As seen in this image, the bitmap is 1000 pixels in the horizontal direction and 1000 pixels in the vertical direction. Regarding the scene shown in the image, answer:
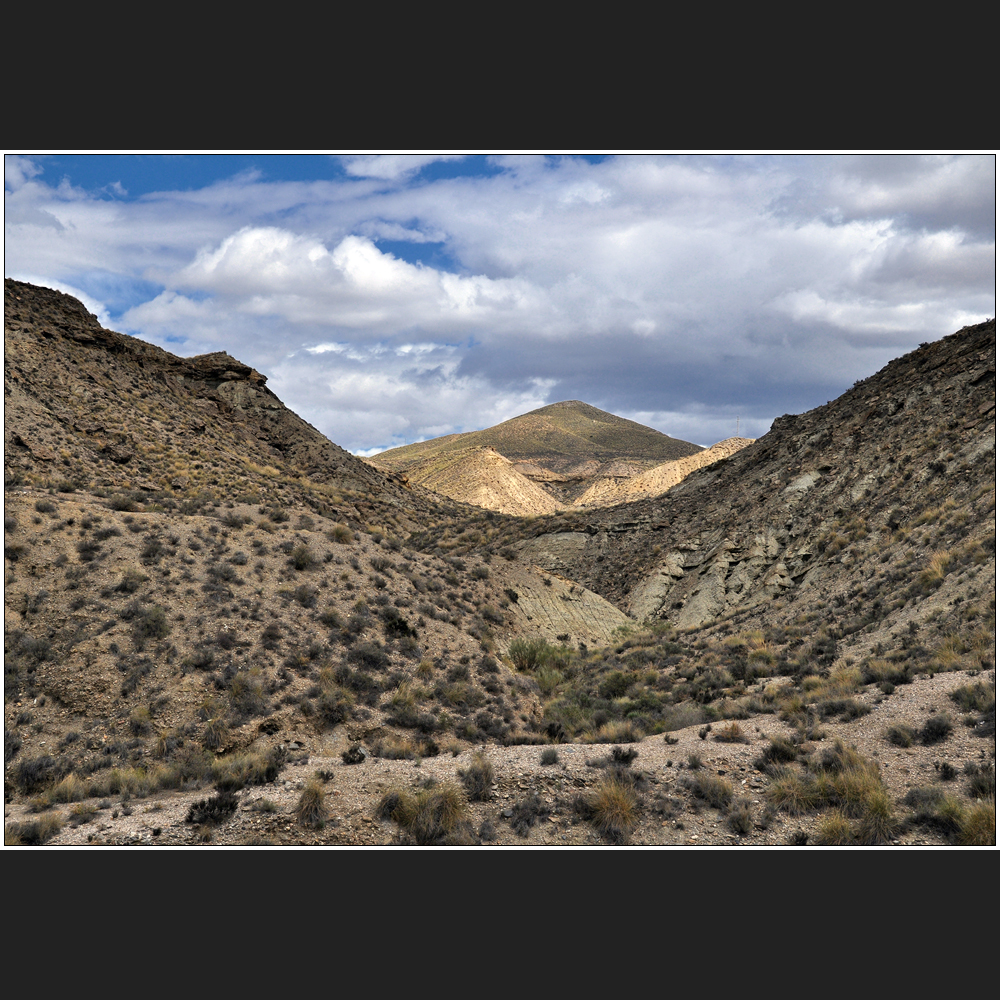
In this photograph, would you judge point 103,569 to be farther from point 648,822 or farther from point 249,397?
point 249,397

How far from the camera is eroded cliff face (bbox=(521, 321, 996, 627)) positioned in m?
22.8

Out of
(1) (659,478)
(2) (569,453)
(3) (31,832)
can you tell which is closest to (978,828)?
(3) (31,832)

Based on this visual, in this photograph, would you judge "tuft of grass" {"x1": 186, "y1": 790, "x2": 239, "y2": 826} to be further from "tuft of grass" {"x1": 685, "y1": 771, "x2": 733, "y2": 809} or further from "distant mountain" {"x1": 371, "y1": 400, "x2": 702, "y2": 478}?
"distant mountain" {"x1": 371, "y1": 400, "x2": 702, "y2": 478}

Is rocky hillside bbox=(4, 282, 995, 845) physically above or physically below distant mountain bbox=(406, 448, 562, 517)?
below

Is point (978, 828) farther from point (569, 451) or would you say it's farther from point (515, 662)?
point (569, 451)

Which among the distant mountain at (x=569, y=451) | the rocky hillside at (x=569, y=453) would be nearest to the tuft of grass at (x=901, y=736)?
the rocky hillside at (x=569, y=453)

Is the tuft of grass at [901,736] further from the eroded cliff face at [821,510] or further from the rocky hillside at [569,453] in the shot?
the rocky hillside at [569,453]

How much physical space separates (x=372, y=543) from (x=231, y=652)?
32.0 ft

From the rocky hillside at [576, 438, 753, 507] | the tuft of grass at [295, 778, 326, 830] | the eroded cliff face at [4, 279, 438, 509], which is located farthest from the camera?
the rocky hillside at [576, 438, 753, 507]

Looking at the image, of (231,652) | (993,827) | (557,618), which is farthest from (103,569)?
(993,827)

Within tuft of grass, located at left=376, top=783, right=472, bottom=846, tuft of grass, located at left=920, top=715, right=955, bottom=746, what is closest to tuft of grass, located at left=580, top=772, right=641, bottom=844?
tuft of grass, located at left=376, top=783, right=472, bottom=846

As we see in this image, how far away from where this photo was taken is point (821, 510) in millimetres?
30500

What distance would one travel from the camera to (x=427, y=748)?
510 inches

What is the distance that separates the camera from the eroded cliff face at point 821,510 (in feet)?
74.9
